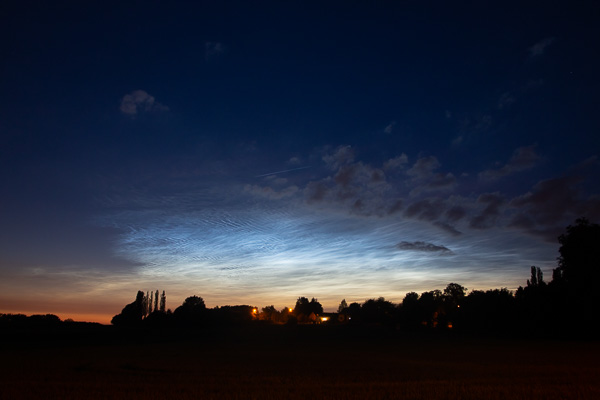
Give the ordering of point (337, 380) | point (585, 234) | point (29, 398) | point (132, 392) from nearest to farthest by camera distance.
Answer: point (29, 398), point (132, 392), point (337, 380), point (585, 234)

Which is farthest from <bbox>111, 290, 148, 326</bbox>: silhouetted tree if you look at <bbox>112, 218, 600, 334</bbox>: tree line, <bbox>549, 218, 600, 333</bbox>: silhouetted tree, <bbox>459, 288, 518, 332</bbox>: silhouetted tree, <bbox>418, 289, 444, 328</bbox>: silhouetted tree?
<bbox>549, 218, 600, 333</bbox>: silhouetted tree

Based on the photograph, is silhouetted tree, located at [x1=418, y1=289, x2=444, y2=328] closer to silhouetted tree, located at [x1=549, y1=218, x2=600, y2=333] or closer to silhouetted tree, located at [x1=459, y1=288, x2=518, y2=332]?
silhouetted tree, located at [x1=459, y1=288, x2=518, y2=332]

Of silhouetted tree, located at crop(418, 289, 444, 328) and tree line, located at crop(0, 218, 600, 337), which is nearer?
tree line, located at crop(0, 218, 600, 337)

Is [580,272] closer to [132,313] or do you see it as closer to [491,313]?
[491,313]

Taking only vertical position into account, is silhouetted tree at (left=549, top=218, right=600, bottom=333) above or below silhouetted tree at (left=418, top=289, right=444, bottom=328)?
above

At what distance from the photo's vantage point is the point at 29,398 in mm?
17125

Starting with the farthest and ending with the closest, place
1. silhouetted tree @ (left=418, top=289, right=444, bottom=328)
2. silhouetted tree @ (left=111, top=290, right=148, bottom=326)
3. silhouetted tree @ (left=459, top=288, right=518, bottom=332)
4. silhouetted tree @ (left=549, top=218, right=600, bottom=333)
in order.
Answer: silhouetted tree @ (left=111, top=290, right=148, bottom=326) < silhouetted tree @ (left=418, top=289, right=444, bottom=328) < silhouetted tree @ (left=459, top=288, right=518, bottom=332) < silhouetted tree @ (left=549, top=218, right=600, bottom=333)

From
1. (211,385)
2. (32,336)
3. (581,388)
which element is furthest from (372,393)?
(32,336)

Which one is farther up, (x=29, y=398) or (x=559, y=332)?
(x=29, y=398)

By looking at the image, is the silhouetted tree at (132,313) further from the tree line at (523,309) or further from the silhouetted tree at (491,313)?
the silhouetted tree at (491,313)

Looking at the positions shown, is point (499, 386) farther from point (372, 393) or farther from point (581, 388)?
point (372, 393)

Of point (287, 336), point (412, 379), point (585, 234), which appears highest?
point (585, 234)

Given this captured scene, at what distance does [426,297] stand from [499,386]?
159 m

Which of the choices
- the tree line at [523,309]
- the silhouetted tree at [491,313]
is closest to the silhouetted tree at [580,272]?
the tree line at [523,309]
